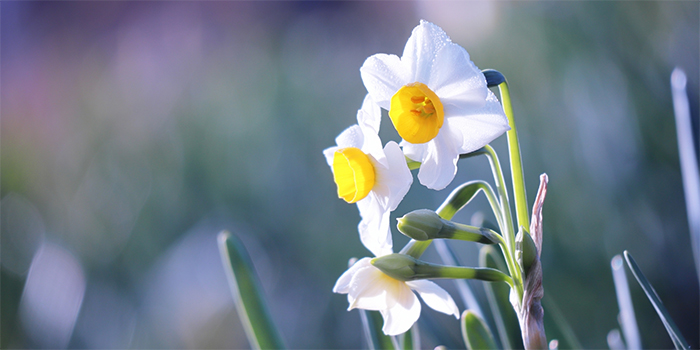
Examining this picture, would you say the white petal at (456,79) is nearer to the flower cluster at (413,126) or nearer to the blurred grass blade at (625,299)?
the flower cluster at (413,126)

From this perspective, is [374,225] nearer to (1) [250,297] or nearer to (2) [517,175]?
(2) [517,175]

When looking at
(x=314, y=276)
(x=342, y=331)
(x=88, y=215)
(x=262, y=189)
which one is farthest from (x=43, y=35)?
(x=342, y=331)

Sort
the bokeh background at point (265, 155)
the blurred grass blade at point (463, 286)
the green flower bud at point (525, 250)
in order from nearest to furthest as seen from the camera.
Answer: the green flower bud at point (525, 250)
the blurred grass blade at point (463, 286)
the bokeh background at point (265, 155)

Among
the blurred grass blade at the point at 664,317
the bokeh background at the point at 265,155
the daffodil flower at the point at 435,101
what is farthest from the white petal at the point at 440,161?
the bokeh background at the point at 265,155

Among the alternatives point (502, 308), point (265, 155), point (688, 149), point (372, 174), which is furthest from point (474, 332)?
point (265, 155)

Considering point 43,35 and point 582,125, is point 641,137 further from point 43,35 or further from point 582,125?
point 43,35

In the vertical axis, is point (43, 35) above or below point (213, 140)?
above
